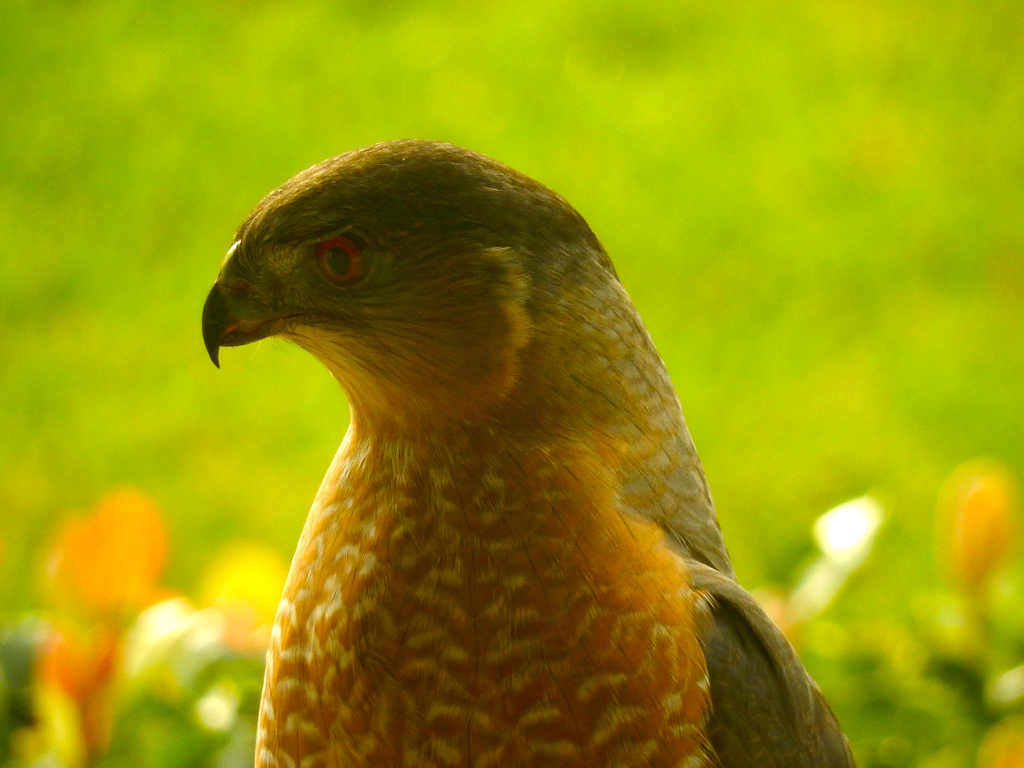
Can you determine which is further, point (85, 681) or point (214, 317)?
point (85, 681)

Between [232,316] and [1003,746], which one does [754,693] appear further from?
[1003,746]

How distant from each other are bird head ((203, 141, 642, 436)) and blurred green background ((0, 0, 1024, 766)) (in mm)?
1575

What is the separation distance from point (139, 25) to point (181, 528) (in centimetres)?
162

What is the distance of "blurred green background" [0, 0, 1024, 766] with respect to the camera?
9.57ft

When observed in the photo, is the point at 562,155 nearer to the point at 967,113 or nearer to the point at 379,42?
the point at 379,42

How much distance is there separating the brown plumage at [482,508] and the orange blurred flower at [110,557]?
2.36ft

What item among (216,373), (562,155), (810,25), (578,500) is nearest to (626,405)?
(578,500)

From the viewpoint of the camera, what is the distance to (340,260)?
1.02m

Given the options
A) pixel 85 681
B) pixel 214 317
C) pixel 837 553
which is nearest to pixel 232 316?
pixel 214 317

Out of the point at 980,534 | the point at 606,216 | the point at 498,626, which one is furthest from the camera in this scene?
the point at 606,216

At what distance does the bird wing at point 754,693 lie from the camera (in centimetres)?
105

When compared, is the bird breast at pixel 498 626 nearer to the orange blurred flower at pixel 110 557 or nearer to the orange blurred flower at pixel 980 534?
the orange blurred flower at pixel 110 557

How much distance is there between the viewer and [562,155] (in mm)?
3453

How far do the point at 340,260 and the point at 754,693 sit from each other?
0.50m
